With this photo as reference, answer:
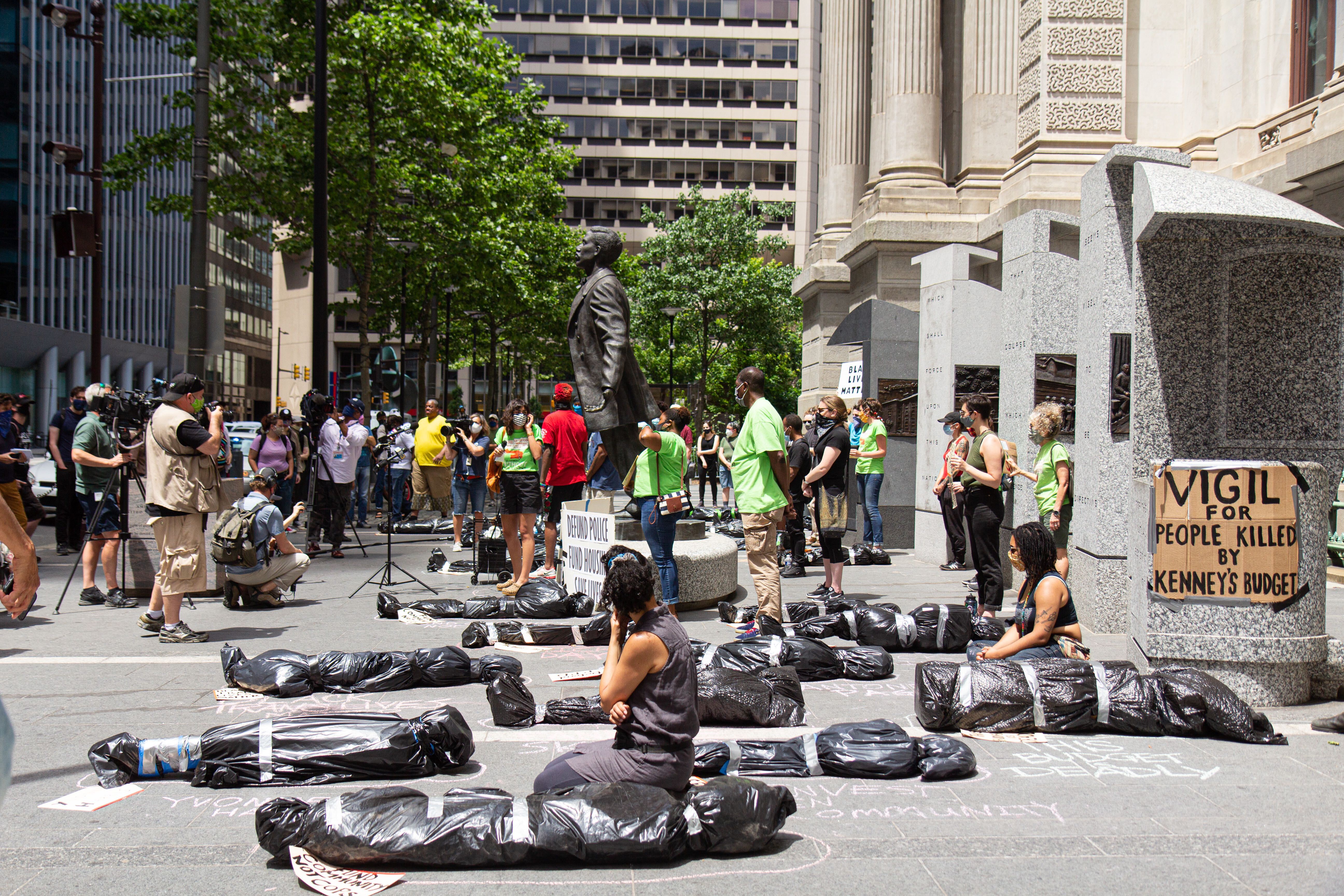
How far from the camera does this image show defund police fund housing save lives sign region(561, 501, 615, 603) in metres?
9.11

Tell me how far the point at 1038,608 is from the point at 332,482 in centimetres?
1014

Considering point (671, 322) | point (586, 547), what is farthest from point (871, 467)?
point (671, 322)

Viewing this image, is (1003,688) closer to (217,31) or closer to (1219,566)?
(1219,566)

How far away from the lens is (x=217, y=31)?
2467 cm

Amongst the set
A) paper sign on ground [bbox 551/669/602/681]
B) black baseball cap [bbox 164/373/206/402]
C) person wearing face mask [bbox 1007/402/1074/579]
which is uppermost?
black baseball cap [bbox 164/373/206/402]

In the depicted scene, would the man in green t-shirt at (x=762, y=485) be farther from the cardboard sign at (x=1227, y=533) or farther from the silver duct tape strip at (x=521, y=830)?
the silver duct tape strip at (x=521, y=830)

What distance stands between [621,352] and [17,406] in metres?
10.1

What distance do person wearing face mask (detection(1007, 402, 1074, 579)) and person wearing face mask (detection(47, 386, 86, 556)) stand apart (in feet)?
38.7

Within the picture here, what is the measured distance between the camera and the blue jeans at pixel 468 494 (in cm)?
1413

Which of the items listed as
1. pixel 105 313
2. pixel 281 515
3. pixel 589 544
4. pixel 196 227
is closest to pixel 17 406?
pixel 196 227

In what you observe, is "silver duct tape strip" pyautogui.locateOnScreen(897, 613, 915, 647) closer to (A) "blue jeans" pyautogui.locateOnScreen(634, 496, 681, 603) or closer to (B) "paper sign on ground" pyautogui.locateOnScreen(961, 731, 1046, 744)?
(A) "blue jeans" pyautogui.locateOnScreen(634, 496, 681, 603)

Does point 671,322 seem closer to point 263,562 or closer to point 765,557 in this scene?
point 263,562

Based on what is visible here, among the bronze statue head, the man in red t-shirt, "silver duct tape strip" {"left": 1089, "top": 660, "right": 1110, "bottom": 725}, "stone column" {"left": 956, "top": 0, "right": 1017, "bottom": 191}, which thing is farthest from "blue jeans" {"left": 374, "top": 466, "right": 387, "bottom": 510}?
"silver duct tape strip" {"left": 1089, "top": 660, "right": 1110, "bottom": 725}

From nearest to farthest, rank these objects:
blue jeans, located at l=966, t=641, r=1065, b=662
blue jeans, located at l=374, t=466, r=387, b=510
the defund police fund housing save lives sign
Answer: blue jeans, located at l=966, t=641, r=1065, b=662 → the defund police fund housing save lives sign → blue jeans, located at l=374, t=466, r=387, b=510
